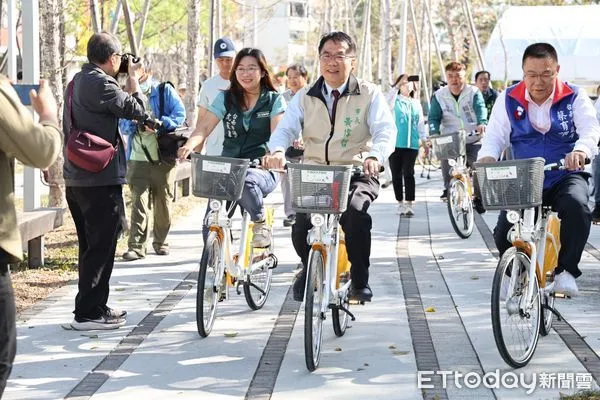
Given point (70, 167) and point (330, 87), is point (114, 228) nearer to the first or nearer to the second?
point (70, 167)

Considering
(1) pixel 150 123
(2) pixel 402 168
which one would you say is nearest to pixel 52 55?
(1) pixel 150 123

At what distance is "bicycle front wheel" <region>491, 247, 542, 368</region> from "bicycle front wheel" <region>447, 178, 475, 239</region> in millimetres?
6487

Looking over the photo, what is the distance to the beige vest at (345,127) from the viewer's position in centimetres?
790

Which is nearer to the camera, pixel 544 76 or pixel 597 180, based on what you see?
pixel 544 76

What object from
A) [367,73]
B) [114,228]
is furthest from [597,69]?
[114,228]

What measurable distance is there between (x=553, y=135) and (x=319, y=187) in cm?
179

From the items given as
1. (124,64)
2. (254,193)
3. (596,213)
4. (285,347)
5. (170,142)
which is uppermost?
(124,64)

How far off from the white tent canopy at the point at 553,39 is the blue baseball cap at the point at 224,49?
16.3 metres

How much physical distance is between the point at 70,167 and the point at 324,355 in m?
2.24

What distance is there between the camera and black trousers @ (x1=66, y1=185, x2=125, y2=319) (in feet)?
26.8

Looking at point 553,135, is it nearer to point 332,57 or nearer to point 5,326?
point 332,57

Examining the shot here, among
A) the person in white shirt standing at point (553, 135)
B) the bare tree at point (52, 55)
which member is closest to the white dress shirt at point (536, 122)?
the person in white shirt standing at point (553, 135)

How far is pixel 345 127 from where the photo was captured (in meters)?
7.91

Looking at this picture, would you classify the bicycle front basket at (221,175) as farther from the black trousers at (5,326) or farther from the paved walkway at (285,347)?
the black trousers at (5,326)
